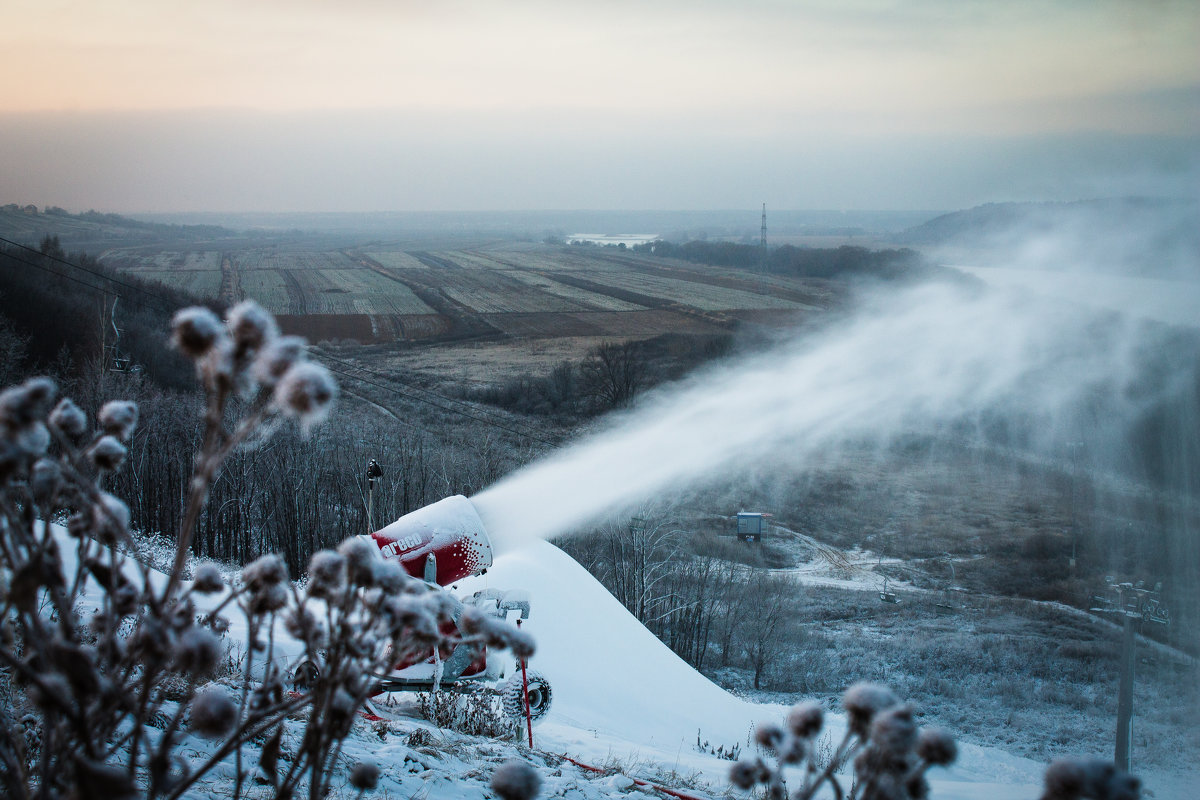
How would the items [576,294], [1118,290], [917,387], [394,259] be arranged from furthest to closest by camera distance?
[394,259]
[576,294]
[1118,290]
[917,387]

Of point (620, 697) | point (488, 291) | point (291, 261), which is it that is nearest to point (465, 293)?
point (488, 291)

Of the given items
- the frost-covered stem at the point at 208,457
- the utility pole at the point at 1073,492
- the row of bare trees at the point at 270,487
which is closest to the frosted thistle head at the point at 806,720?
Result: the frost-covered stem at the point at 208,457

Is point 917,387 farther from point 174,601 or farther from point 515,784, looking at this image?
point 174,601

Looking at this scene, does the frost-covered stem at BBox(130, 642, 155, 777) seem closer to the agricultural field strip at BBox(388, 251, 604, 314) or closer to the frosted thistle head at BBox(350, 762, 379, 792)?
the frosted thistle head at BBox(350, 762, 379, 792)

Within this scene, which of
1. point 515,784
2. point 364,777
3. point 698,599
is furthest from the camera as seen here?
point 698,599

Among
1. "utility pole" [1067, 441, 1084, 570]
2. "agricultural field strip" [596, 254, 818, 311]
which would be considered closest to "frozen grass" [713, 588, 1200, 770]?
"utility pole" [1067, 441, 1084, 570]

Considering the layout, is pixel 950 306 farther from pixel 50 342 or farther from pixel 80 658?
pixel 80 658
